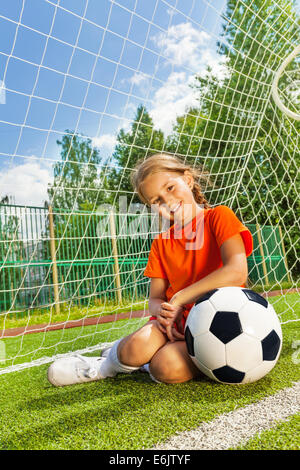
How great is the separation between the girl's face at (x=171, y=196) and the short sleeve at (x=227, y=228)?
0.15 m

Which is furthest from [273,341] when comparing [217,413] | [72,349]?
[72,349]

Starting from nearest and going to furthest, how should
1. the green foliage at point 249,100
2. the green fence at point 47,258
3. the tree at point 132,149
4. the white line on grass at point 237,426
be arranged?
1. the white line on grass at point 237,426
2. the tree at point 132,149
3. the green foliage at point 249,100
4. the green fence at point 47,258

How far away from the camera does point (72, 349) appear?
8.57 feet

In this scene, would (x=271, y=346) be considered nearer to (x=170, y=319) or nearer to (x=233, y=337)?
(x=233, y=337)

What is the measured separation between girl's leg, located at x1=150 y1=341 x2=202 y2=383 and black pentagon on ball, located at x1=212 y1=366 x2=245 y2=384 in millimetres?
127

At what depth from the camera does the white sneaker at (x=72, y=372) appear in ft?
5.21

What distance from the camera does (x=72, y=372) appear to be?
1.60 meters

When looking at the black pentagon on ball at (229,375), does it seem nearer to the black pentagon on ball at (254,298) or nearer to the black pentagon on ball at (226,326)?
the black pentagon on ball at (226,326)

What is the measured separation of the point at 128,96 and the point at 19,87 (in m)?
0.74

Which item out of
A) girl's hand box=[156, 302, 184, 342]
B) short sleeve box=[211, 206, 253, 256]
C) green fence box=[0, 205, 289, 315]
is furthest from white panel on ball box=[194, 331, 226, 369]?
green fence box=[0, 205, 289, 315]

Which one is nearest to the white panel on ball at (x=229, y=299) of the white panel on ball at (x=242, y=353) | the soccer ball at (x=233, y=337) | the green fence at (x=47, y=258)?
the soccer ball at (x=233, y=337)

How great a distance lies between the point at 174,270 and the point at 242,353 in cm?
53

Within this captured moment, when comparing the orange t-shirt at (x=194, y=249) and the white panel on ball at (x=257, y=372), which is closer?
the white panel on ball at (x=257, y=372)

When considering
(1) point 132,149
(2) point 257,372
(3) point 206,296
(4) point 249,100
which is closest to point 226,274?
(3) point 206,296
